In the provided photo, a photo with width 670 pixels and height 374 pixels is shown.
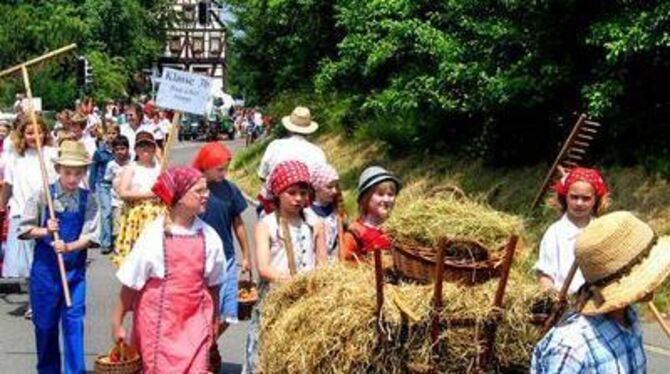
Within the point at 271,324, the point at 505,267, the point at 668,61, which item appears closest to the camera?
the point at 505,267

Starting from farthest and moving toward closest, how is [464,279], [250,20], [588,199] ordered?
1. [250,20]
2. [588,199]
3. [464,279]

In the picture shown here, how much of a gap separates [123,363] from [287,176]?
1.24 meters

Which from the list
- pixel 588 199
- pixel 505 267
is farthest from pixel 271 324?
pixel 588 199

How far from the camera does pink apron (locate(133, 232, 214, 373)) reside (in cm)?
650

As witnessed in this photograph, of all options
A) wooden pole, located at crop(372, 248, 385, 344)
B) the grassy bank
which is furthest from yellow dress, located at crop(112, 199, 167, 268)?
wooden pole, located at crop(372, 248, 385, 344)

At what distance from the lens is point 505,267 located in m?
→ 5.51

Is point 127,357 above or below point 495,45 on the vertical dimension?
below

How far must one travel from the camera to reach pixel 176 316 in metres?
6.52

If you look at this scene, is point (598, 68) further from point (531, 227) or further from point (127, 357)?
point (127, 357)

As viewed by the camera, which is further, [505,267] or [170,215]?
[170,215]

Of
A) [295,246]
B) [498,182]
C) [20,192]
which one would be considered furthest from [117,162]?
[295,246]

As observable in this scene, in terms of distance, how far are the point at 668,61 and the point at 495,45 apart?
2820 millimetres

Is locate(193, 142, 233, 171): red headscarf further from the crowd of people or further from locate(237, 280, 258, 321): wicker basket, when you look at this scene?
locate(237, 280, 258, 321): wicker basket

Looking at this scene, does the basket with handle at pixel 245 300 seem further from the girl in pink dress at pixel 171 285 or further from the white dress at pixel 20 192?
the white dress at pixel 20 192
